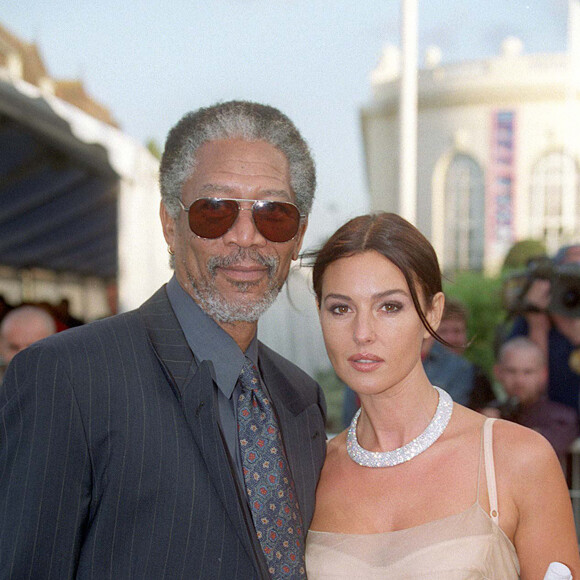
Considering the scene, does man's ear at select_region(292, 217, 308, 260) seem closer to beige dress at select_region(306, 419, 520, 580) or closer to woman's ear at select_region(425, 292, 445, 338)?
woman's ear at select_region(425, 292, 445, 338)

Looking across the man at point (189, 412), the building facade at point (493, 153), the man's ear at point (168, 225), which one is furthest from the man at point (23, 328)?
the building facade at point (493, 153)

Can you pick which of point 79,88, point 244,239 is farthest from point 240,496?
point 79,88

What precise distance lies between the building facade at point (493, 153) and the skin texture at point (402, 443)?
630 centimetres

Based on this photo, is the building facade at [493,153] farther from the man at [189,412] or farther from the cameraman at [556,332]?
the man at [189,412]

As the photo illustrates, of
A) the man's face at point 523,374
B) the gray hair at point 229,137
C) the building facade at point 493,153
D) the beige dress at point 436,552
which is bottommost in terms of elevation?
the beige dress at point 436,552

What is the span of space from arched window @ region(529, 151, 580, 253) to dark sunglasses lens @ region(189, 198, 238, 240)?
727 centimetres

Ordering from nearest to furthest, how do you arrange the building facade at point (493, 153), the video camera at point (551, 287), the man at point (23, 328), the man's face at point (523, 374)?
the man's face at point (523, 374), the video camera at point (551, 287), the man at point (23, 328), the building facade at point (493, 153)

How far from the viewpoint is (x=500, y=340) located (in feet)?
14.8

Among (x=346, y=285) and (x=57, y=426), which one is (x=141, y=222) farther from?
(x=57, y=426)

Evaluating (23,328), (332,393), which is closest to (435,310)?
(23,328)

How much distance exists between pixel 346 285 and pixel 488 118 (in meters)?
10.6

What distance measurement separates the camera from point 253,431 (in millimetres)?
1911

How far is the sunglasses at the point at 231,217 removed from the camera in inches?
79.2

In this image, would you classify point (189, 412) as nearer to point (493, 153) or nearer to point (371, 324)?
point (371, 324)
